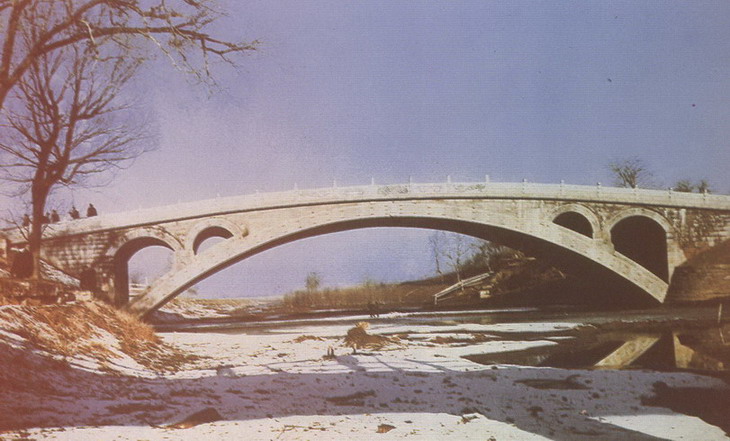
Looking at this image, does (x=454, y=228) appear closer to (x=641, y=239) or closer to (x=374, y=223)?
(x=374, y=223)

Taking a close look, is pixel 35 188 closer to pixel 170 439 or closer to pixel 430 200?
pixel 170 439

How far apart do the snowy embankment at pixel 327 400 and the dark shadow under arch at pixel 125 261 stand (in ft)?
52.9

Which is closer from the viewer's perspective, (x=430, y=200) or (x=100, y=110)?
(x=100, y=110)

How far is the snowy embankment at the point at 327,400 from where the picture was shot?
3.58m

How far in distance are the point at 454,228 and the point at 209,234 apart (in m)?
12.4

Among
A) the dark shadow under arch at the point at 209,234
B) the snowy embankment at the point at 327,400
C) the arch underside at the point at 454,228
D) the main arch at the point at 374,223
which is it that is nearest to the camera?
the snowy embankment at the point at 327,400

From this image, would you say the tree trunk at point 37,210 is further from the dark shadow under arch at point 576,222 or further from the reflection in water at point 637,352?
the dark shadow under arch at point 576,222

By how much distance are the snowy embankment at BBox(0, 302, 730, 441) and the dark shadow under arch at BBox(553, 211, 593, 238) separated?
831 inches

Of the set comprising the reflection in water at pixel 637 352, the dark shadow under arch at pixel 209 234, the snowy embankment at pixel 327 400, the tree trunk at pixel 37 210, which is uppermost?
the dark shadow under arch at pixel 209 234

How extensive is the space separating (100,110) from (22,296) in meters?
2.46

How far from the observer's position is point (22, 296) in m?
6.52

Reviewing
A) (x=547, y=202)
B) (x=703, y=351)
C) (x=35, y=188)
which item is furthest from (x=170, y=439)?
(x=547, y=202)

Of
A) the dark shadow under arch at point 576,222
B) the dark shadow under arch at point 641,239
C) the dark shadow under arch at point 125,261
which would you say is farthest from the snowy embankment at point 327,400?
the dark shadow under arch at point 576,222

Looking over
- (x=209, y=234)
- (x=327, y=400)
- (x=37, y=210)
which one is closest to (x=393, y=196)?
(x=209, y=234)
